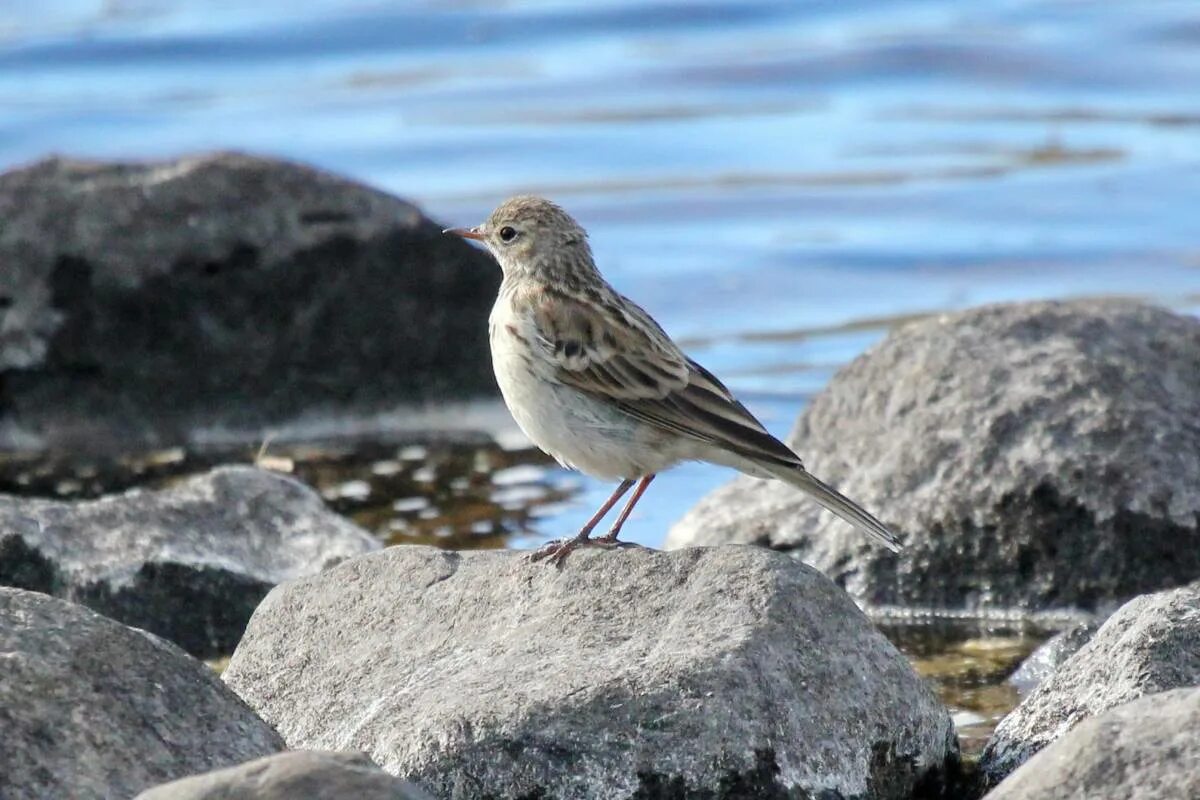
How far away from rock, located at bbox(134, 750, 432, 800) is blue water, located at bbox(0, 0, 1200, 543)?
28.1 ft

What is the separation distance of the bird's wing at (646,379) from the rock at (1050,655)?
1.42 meters

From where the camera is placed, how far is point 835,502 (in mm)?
7484

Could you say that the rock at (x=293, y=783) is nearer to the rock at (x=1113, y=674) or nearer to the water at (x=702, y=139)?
the rock at (x=1113, y=674)

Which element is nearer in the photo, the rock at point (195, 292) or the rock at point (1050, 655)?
the rock at point (1050, 655)

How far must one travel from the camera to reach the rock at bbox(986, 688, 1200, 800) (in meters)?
5.16

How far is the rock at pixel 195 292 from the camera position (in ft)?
40.7

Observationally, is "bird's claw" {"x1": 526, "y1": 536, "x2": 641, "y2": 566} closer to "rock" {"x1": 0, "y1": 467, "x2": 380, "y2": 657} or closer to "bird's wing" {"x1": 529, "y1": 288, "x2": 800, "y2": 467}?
"bird's wing" {"x1": 529, "y1": 288, "x2": 800, "y2": 467}

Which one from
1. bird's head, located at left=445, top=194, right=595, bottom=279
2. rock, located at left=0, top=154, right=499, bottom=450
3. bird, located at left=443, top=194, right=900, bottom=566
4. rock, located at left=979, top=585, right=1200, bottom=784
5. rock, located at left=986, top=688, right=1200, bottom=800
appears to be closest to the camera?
rock, located at left=986, top=688, right=1200, bottom=800

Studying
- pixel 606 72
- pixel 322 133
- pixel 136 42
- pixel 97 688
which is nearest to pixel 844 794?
pixel 97 688

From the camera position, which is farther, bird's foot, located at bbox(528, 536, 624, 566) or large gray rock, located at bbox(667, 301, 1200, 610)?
large gray rock, located at bbox(667, 301, 1200, 610)

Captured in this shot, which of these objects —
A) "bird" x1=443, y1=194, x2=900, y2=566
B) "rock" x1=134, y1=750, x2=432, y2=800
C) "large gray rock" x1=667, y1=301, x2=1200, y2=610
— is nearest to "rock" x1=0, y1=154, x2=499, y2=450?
"large gray rock" x1=667, y1=301, x2=1200, y2=610

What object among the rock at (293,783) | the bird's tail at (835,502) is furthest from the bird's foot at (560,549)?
the rock at (293,783)

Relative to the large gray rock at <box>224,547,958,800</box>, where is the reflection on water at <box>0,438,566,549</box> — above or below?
below

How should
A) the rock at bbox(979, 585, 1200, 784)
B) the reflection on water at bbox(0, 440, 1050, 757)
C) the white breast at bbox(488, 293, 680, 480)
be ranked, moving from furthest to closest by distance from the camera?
the reflection on water at bbox(0, 440, 1050, 757)
the white breast at bbox(488, 293, 680, 480)
the rock at bbox(979, 585, 1200, 784)
